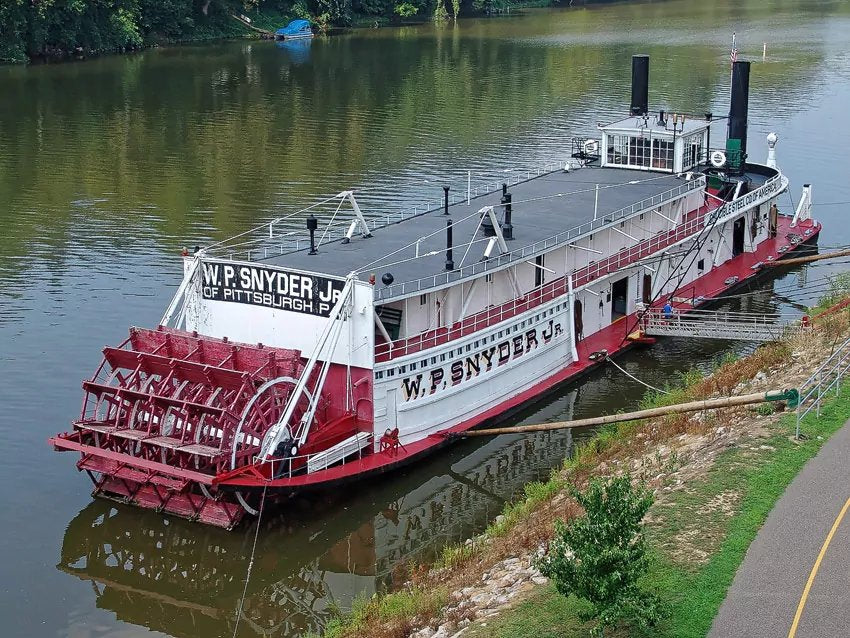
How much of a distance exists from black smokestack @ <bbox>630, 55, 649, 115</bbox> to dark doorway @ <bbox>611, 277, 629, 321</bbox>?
1289 cm

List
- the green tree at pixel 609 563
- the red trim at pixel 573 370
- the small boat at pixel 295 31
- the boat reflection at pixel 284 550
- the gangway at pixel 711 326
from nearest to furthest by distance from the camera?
the green tree at pixel 609 563, the boat reflection at pixel 284 550, the red trim at pixel 573 370, the gangway at pixel 711 326, the small boat at pixel 295 31

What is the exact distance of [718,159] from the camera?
4959 cm

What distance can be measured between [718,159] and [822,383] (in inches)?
935

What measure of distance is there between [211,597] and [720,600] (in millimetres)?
11884

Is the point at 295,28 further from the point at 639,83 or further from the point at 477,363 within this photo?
the point at 477,363

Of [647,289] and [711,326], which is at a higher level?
[647,289]

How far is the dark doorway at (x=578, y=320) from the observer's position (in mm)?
38062

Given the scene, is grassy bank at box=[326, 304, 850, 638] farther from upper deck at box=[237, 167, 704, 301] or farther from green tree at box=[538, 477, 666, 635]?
upper deck at box=[237, 167, 704, 301]

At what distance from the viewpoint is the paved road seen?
1786 centimetres

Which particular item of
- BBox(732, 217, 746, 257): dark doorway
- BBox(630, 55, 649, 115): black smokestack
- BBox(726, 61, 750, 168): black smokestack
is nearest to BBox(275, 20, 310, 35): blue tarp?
BBox(630, 55, 649, 115): black smokestack

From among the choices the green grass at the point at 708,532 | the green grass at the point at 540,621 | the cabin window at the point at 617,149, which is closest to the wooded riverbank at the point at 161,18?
the cabin window at the point at 617,149

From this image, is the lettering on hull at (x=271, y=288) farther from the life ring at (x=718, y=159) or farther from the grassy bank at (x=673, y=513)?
the life ring at (x=718, y=159)

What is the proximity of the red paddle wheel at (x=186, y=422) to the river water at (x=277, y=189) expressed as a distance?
81 centimetres

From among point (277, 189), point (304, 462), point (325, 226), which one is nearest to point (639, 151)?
point (325, 226)
